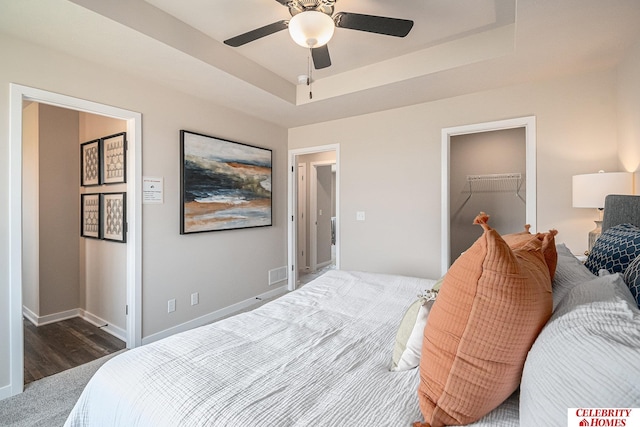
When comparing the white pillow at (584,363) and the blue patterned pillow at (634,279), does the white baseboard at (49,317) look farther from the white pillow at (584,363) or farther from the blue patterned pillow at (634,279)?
the blue patterned pillow at (634,279)

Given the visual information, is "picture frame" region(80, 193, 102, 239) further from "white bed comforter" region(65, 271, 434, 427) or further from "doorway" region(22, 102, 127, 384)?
"white bed comforter" region(65, 271, 434, 427)

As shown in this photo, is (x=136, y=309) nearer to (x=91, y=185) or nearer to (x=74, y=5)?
(x=91, y=185)

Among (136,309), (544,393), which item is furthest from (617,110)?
(136,309)

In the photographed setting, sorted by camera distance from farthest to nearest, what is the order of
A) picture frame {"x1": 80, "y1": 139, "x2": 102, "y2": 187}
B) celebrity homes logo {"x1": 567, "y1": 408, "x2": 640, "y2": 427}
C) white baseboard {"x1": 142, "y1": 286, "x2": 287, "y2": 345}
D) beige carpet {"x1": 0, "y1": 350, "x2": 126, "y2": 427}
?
picture frame {"x1": 80, "y1": 139, "x2": 102, "y2": 187}
white baseboard {"x1": 142, "y1": 286, "x2": 287, "y2": 345}
beige carpet {"x1": 0, "y1": 350, "x2": 126, "y2": 427}
celebrity homes logo {"x1": 567, "y1": 408, "x2": 640, "y2": 427}

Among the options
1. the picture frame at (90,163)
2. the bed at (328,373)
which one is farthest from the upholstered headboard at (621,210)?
the picture frame at (90,163)

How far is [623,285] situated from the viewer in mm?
846

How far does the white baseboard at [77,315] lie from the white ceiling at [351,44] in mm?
2610

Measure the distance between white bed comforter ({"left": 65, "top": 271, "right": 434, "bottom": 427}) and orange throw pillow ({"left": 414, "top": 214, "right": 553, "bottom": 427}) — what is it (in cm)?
15

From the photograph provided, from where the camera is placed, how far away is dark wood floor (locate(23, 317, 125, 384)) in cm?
235

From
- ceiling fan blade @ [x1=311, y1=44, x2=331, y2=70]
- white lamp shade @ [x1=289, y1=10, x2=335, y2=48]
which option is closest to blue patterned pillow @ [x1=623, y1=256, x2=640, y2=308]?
white lamp shade @ [x1=289, y1=10, x2=335, y2=48]

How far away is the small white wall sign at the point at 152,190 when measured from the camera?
9.00ft

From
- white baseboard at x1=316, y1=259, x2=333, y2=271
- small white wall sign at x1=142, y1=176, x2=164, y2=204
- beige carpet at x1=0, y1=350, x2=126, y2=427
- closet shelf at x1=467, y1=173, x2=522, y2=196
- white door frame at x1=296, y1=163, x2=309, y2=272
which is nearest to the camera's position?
beige carpet at x1=0, y1=350, x2=126, y2=427

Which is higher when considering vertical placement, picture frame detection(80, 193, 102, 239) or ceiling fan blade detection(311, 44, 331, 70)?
ceiling fan blade detection(311, 44, 331, 70)

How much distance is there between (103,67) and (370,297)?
9.54 feet
